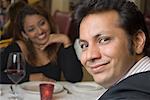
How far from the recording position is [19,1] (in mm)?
2674

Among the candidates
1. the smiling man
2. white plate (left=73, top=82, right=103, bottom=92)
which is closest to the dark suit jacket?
the smiling man

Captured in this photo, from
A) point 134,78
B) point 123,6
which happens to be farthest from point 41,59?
point 134,78

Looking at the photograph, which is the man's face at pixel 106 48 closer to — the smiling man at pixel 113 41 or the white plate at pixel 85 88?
the smiling man at pixel 113 41

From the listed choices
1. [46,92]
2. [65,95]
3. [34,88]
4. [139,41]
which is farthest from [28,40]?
[139,41]

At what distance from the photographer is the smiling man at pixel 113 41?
108 cm

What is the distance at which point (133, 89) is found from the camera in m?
0.77

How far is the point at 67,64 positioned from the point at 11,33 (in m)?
0.48

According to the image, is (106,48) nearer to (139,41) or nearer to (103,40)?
(103,40)

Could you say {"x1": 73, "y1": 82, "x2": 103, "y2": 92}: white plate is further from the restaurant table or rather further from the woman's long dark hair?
the woman's long dark hair

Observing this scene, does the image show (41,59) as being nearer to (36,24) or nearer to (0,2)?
(36,24)

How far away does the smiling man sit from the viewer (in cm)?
108

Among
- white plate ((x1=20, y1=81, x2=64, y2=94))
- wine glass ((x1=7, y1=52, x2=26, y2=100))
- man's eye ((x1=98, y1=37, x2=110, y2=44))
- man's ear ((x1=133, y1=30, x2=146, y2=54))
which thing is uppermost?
man's eye ((x1=98, y1=37, x2=110, y2=44))

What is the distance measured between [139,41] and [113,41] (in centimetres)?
11

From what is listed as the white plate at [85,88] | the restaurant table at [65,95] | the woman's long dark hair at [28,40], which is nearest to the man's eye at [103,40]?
the restaurant table at [65,95]
